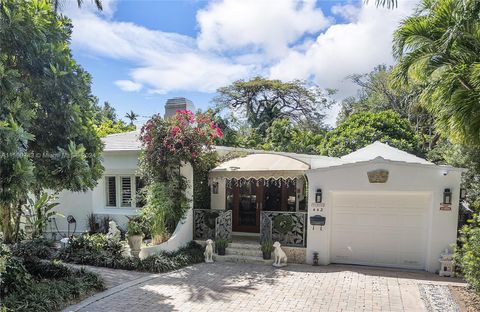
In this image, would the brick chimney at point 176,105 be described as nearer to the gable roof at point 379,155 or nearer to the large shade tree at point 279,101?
the gable roof at point 379,155

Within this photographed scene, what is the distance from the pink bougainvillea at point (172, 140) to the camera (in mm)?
16000

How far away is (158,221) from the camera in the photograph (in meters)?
15.9

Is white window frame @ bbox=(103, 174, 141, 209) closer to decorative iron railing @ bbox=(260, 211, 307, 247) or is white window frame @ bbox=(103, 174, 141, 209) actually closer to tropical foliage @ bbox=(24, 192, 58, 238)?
tropical foliage @ bbox=(24, 192, 58, 238)

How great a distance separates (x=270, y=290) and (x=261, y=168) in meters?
6.29

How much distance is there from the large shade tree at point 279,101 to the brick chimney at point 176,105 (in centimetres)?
2764

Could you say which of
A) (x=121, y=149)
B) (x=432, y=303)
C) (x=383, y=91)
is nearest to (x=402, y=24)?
(x=432, y=303)

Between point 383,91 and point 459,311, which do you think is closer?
point 459,311

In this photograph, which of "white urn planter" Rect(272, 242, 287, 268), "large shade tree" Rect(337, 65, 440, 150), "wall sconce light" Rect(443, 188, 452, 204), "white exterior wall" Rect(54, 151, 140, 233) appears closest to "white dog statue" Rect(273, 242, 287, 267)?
"white urn planter" Rect(272, 242, 287, 268)

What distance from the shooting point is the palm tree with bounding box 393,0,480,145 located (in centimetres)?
1002

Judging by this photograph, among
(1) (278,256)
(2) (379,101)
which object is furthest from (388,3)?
(2) (379,101)

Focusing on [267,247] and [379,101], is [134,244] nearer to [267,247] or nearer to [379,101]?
[267,247]

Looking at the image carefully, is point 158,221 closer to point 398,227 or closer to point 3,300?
point 3,300

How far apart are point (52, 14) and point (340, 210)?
1402cm

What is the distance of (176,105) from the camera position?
67.0 ft
